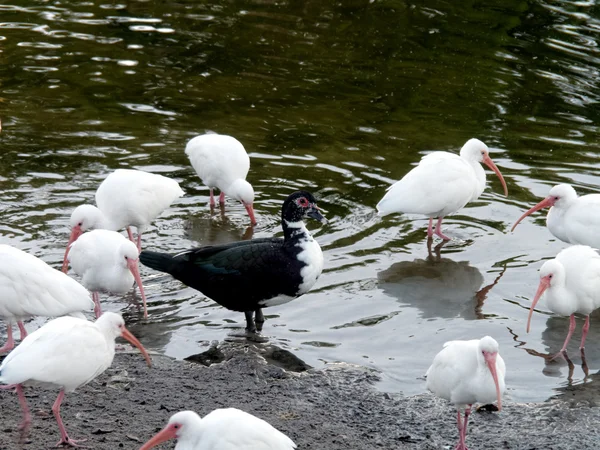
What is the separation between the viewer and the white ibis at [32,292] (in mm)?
7555

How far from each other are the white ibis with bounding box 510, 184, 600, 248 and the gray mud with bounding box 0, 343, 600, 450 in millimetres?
2881

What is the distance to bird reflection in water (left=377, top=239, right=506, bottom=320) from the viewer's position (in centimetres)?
937

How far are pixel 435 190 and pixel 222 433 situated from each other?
221 inches

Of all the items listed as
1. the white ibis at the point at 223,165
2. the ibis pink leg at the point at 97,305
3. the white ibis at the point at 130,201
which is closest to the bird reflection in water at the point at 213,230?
the white ibis at the point at 223,165

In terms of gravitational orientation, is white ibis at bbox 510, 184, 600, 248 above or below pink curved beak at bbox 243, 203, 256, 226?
above

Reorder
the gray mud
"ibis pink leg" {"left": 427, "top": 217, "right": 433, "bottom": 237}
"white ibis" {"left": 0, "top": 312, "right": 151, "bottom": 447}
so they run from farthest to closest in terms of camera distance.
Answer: "ibis pink leg" {"left": 427, "top": 217, "right": 433, "bottom": 237}, the gray mud, "white ibis" {"left": 0, "top": 312, "right": 151, "bottom": 447}

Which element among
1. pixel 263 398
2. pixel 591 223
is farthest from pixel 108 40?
pixel 263 398

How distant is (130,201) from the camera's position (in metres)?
10.1

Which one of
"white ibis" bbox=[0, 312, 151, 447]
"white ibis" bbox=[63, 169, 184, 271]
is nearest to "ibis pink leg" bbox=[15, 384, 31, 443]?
"white ibis" bbox=[0, 312, 151, 447]

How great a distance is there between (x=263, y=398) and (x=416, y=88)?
9.51 m

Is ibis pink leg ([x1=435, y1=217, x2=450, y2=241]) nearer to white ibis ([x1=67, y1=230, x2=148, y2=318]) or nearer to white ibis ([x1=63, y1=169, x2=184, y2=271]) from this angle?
white ibis ([x1=63, y1=169, x2=184, y2=271])

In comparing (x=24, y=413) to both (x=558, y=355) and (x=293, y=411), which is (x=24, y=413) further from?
(x=558, y=355)

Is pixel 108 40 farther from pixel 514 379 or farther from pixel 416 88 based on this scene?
pixel 514 379

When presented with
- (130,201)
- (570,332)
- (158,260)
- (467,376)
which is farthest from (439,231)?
(467,376)
